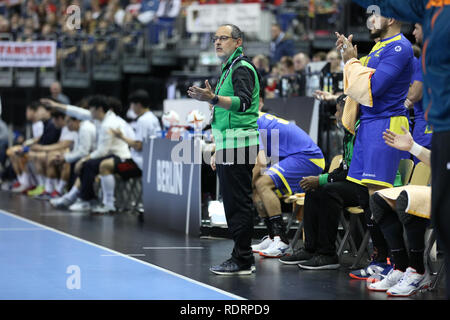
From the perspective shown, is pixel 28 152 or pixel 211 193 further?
pixel 28 152

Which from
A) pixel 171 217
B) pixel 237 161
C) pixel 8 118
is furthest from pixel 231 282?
pixel 8 118

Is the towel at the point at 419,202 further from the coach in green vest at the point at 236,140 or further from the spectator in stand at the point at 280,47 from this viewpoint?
the spectator in stand at the point at 280,47

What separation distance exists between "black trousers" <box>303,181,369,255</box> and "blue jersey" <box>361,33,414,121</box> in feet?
2.52

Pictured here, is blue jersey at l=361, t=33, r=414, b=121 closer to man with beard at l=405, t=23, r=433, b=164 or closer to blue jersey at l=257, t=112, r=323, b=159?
man with beard at l=405, t=23, r=433, b=164

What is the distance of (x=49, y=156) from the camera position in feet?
45.5

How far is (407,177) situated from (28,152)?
9.95m

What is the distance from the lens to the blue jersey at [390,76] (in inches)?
234

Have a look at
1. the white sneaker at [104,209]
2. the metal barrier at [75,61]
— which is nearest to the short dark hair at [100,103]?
the white sneaker at [104,209]

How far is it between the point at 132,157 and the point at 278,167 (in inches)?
153

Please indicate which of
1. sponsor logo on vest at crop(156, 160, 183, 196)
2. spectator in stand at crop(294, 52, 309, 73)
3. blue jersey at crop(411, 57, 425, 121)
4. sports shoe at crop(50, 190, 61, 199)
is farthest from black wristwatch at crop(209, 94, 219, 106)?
sports shoe at crop(50, 190, 61, 199)

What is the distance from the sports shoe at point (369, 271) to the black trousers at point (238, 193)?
0.90 m

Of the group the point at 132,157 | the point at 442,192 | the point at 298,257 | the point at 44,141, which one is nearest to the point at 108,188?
the point at 132,157
